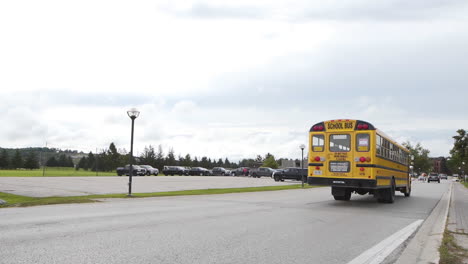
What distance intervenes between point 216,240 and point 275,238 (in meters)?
1.26

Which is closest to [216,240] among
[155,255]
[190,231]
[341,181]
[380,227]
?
[190,231]

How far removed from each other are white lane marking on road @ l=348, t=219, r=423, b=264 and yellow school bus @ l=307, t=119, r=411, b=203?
5734mm

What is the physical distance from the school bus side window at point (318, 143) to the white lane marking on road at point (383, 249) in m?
7.15

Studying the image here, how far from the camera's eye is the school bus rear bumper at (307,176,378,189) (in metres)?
15.6

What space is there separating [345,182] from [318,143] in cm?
206

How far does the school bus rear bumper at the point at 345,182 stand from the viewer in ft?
51.0

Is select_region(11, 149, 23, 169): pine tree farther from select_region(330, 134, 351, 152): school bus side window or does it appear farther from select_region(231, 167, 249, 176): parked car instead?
select_region(330, 134, 351, 152): school bus side window

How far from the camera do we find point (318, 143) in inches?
677

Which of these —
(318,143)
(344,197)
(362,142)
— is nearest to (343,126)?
(362,142)

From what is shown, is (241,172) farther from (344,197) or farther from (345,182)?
(345,182)

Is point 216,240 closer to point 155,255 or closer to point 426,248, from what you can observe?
point 155,255

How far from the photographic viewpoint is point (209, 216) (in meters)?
11.3

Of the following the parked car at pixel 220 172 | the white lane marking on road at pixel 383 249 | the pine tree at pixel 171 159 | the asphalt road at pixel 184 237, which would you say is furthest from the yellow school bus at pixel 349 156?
the pine tree at pixel 171 159

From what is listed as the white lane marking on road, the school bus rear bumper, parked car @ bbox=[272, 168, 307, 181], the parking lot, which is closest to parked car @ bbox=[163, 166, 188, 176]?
parked car @ bbox=[272, 168, 307, 181]
